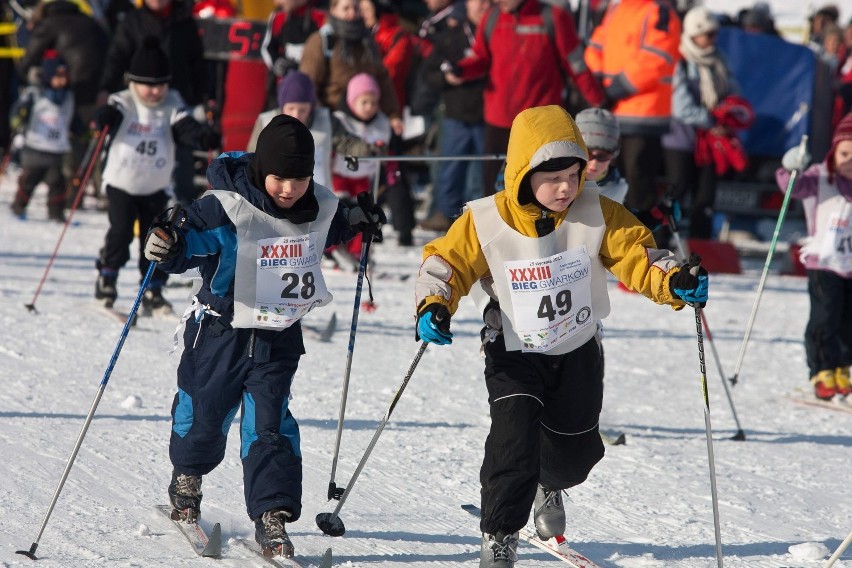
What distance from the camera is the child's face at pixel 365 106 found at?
979 centimetres

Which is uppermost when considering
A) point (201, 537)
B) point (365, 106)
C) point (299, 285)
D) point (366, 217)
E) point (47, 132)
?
point (366, 217)

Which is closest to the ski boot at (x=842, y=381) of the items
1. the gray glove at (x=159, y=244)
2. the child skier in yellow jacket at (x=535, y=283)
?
the child skier in yellow jacket at (x=535, y=283)

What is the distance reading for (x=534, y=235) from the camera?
13.8 feet

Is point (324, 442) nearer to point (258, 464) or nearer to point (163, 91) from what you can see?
point (258, 464)

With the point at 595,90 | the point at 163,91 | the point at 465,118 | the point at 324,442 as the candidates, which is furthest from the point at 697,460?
the point at 465,118

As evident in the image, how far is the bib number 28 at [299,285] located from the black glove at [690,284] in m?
1.21

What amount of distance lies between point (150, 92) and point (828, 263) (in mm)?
3995

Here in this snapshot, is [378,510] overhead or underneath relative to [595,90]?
underneath

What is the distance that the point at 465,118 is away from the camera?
36.1 ft

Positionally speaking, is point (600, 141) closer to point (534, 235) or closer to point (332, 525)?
point (534, 235)

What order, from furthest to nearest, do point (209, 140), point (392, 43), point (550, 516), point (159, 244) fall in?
point (392, 43), point (209, 140), point (550, 516), point (159, 244)

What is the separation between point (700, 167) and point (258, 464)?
26.9ft

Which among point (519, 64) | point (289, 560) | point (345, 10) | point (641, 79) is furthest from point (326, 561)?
point (641, 79)

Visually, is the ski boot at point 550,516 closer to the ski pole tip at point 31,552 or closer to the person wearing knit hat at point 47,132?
the ski pole tip at point 31,552
